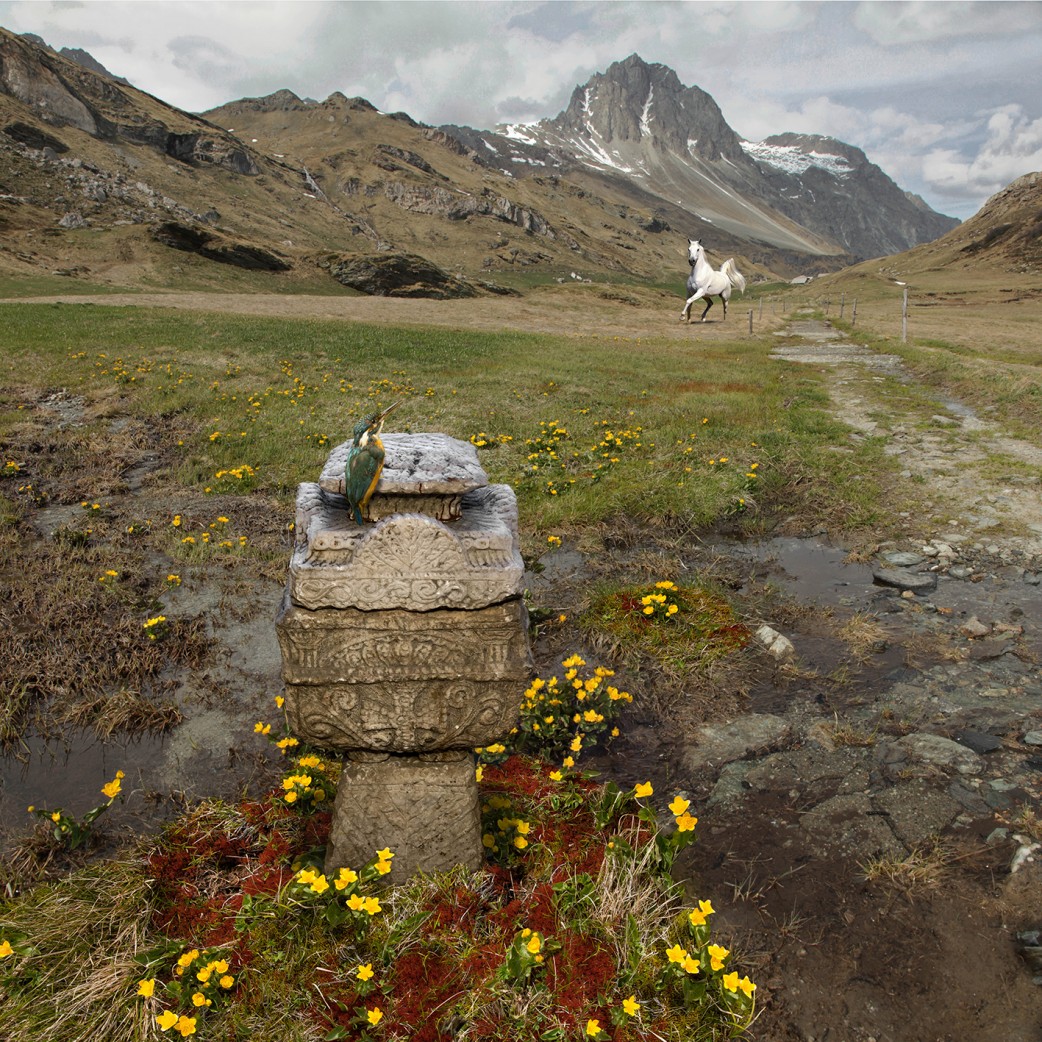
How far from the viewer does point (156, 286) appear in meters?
43.1

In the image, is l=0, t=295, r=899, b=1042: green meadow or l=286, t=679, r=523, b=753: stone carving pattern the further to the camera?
l=286, t=679, r=523, b=753: stone carving pattern

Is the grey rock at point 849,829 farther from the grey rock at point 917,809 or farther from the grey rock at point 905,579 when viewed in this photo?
the grey rock at point 905,579

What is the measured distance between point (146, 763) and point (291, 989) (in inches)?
80.8

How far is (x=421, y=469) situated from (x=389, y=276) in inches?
2300

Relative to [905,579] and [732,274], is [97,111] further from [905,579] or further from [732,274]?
[905,579]

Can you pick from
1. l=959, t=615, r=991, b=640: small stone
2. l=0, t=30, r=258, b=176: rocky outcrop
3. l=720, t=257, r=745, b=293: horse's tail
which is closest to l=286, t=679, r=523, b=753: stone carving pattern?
l=959, t=615, r=991, b=640: small stone

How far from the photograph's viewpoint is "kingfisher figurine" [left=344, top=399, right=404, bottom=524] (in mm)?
2717

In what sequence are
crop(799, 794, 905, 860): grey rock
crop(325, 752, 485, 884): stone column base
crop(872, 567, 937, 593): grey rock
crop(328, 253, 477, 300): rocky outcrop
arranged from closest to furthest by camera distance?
crop(325, 752, 485, 884): stone column base
crop(799, 794, 905, 860): grey rock
crop(872, 567, 937, 593): grey rock
crop(328, 253, 477, 300): rocky outcrop

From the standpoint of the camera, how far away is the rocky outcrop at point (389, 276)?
56.0 metres

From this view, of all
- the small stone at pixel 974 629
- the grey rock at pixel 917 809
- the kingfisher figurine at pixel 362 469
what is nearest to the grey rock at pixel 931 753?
the grey rock at pixel 917 809

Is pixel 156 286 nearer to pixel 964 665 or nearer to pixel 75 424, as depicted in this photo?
pixel 75 424

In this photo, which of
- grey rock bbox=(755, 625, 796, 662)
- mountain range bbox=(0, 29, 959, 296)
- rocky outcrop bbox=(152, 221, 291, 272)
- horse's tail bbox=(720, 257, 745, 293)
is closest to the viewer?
grey rock bbox=(755, 625, 796, 662)

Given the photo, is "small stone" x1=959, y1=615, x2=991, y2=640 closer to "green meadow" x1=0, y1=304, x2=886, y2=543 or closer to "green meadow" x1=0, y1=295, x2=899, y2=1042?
"green meadow" x1=0, y1=295, x2=899, y2=1042

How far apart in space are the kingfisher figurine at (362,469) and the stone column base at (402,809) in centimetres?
112
